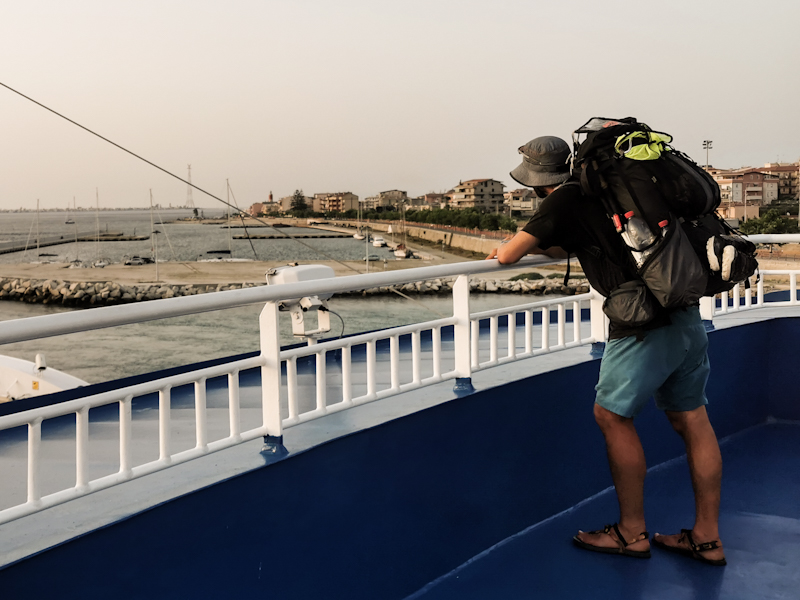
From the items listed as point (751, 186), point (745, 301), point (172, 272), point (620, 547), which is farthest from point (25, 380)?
point (751, 186)

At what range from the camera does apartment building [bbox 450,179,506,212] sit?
455 ft

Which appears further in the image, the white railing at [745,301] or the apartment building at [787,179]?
→ the apartment building at [787,179]

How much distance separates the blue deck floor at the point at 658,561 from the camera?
7.45ft

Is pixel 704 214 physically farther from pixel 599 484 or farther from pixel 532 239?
pixel 599 484

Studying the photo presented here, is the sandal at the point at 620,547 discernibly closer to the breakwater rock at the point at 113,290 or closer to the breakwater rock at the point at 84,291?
the breakwater rock at the point at 113,290

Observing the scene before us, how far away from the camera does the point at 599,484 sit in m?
3.00

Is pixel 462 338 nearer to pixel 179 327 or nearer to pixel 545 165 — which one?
pixel 545 165

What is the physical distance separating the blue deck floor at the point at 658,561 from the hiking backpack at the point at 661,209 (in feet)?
2.91

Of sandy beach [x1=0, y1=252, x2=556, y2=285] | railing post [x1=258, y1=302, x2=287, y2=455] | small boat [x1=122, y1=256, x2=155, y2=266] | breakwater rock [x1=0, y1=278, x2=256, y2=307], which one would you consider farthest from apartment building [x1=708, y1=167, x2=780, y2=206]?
railing post [x1=258, y1=302, x2=287, y2=455]

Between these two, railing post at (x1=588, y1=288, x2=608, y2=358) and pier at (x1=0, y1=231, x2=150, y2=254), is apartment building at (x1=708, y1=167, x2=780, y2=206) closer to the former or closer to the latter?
pier at (x1=0, y1=231, x2=150, y2=254)

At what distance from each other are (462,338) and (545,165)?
0.64 m

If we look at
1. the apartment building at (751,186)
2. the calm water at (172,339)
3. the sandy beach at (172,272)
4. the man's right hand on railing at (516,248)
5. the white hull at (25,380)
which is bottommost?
the calm water at (172,339)

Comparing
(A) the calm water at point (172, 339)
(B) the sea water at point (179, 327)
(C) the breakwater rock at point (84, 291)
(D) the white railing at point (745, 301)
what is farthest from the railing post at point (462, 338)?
(C) the breakwater rock at point (84, 291)

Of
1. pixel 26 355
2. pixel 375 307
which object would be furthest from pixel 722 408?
pixel 375 307
